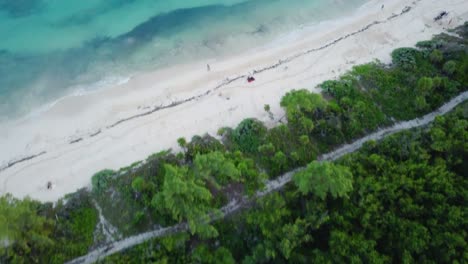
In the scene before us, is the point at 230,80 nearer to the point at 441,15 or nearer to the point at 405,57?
the point at 405,57

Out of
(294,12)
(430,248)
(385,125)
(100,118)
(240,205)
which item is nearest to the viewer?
(430,248)

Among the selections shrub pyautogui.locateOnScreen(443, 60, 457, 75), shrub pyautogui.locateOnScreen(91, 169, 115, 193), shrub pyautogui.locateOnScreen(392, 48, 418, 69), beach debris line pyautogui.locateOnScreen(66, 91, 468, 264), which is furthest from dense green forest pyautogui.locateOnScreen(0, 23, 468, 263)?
shrub pyautogui.locateOnScreen(392, 48, 418, 69)

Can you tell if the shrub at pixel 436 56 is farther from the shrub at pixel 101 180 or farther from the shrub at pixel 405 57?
the shrub at pixel 101 180

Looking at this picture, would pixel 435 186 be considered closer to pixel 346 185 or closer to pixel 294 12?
pixel 346 185

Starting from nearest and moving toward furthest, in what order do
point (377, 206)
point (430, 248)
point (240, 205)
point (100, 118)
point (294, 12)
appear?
1. point (430, 248)
2. point (377, 206)
3. point (240, 205)
4. point (100, 118)
5. point (294, 12)

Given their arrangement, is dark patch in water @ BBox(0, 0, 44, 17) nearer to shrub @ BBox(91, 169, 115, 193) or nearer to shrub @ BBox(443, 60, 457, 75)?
shrub @ BBox(91, 169, 115, 193)

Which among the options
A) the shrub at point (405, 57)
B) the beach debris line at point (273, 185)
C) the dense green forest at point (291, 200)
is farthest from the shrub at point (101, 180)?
the shrub at point (405, 57)

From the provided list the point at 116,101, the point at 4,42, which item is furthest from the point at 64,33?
the point at 116,101
